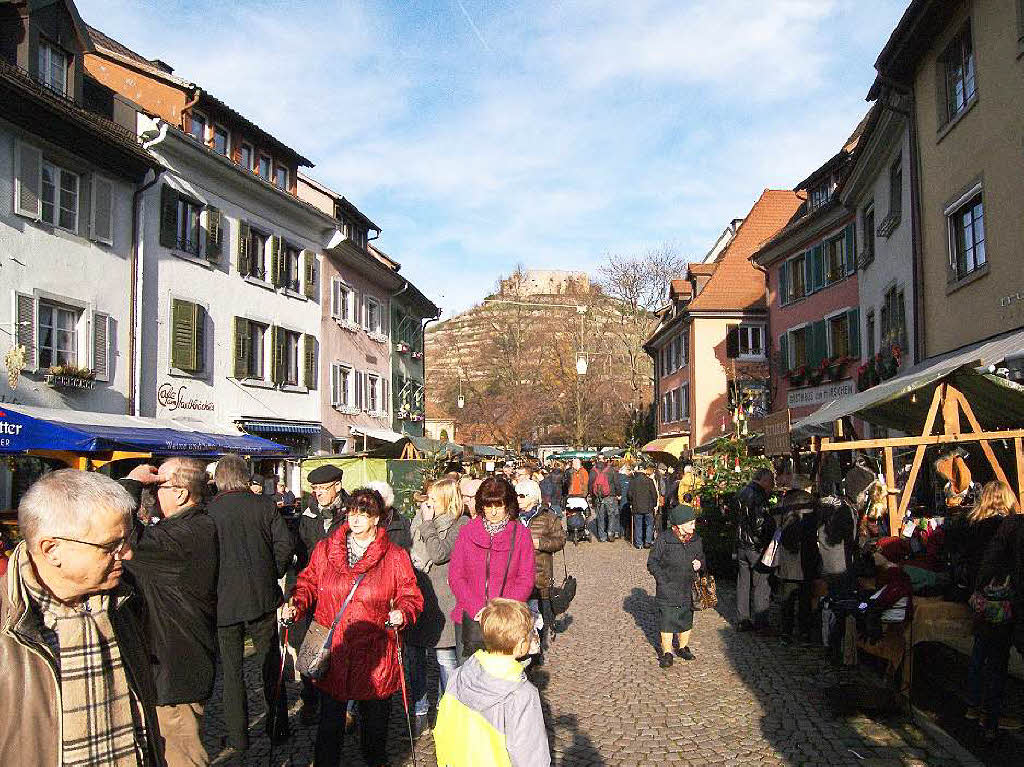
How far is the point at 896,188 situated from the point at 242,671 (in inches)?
645

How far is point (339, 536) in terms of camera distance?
5074 millimetres

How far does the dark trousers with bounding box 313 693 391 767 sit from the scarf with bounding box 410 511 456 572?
4.57 feet

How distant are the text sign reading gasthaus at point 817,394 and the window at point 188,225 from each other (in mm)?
17756

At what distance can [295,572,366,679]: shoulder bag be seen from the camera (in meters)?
4.73

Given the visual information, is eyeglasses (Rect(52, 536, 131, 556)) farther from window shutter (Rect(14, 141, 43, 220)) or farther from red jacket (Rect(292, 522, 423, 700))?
window shutter (Rect(14, 141, 43, 220))

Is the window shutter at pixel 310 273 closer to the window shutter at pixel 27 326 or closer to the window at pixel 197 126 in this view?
the window at pixel 197 126

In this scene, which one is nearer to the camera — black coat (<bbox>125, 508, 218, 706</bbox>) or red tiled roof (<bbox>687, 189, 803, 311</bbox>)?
black coat (<bbox>125, 508, 218, 706</bbox>)

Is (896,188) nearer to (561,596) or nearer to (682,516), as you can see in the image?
(682,516)

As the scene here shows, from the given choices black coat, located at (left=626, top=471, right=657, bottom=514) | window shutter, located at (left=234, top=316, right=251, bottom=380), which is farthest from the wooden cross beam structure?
window shutter, located at (left=234, top=316, right=251, bottom=380)

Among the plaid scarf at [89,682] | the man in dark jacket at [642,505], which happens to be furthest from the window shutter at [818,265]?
the plaid scarf at [89,682]

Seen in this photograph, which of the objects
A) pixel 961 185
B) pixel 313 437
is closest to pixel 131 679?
pixel 961 185

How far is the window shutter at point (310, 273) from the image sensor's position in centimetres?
2686

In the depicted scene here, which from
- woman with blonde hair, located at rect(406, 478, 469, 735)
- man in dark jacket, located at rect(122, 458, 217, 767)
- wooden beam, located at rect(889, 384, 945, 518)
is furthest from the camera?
wooden beam, located at rect(889, 384, 945, 518)

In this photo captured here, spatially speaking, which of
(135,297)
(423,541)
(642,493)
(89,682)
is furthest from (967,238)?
(135,297)
